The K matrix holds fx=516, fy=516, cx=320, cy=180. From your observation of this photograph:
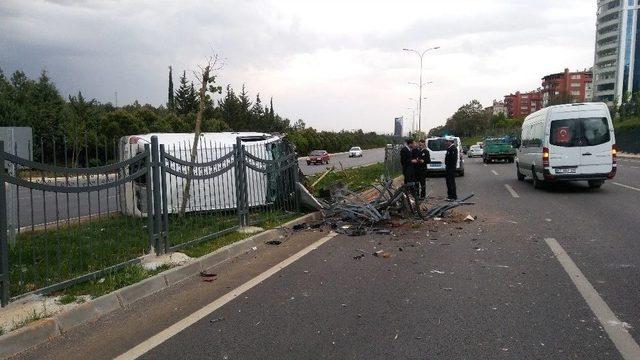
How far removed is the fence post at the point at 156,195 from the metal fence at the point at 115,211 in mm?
13

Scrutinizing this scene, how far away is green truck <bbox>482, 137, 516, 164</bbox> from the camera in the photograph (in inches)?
1384

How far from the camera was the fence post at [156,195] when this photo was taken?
6777mm

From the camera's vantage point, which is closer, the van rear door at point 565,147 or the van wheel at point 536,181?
the van rear door at point 565,147

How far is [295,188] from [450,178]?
4807 mm

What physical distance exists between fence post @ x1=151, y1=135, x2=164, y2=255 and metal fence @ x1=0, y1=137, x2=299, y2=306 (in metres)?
0.01

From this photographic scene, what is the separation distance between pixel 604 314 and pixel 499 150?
32284mm

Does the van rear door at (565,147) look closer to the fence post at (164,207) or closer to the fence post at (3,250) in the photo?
the fence post at (164,207)

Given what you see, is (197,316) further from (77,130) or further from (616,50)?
(616,50)

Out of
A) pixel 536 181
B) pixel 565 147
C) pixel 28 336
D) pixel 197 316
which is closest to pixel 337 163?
pixel 536 181

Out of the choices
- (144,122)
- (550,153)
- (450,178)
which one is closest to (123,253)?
(450,178)

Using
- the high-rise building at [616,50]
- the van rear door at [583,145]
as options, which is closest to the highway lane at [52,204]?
the van rear door at [583,145]

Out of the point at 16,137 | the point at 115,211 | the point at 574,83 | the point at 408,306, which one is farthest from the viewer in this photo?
the point at 574,83

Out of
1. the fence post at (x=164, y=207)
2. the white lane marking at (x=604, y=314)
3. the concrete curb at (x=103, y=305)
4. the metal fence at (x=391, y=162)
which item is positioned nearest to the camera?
the white lane marking at (x=604, y=314)

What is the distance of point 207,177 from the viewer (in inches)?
318
